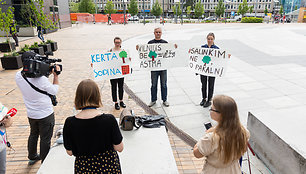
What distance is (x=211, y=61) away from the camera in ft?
18.9

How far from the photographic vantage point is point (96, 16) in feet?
150

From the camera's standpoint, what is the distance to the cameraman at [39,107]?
3129 mm

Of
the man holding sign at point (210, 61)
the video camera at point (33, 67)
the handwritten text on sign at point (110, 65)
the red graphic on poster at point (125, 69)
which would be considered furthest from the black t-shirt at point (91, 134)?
the man holding sign at point (210, 61)

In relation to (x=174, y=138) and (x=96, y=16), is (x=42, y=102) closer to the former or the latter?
(x=174, y=138)

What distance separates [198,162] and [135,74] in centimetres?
616

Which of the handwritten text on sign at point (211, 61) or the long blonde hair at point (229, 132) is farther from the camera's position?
the handwritten text on sign at point (211, 61)

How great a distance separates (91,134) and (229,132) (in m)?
1.26

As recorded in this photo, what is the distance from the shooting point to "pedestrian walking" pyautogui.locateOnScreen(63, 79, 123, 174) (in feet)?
6.53

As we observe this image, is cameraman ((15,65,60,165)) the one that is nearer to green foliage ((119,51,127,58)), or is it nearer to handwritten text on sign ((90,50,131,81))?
handwritten text on sign ((90,50,131,81))

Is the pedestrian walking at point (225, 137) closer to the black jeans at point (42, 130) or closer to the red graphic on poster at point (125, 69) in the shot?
the black jeans at point (42, 130)

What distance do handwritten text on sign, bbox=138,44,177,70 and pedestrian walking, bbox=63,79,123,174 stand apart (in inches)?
155

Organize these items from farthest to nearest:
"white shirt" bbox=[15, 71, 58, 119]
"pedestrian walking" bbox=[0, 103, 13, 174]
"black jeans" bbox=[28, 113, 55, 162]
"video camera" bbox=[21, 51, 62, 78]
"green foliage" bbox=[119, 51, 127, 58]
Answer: "green foliage" bbox=[119, 51, 127, 58]
"black jeans" bbox=[28, 113, 55, 162]
"white shirt" bbox=[15, 71, 58, 119]
"video camera" bbox=[21, 51, 62, 78]
"pedestrian walking" bbox=[0, 103, 13, 174]

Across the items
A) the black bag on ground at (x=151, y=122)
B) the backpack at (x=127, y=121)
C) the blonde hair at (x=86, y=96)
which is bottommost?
the black bag on ground at (x=151, y=122)

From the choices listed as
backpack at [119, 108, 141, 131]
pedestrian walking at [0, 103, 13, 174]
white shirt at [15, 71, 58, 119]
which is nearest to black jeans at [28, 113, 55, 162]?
white shirt at [15, 71, 58, 119]
